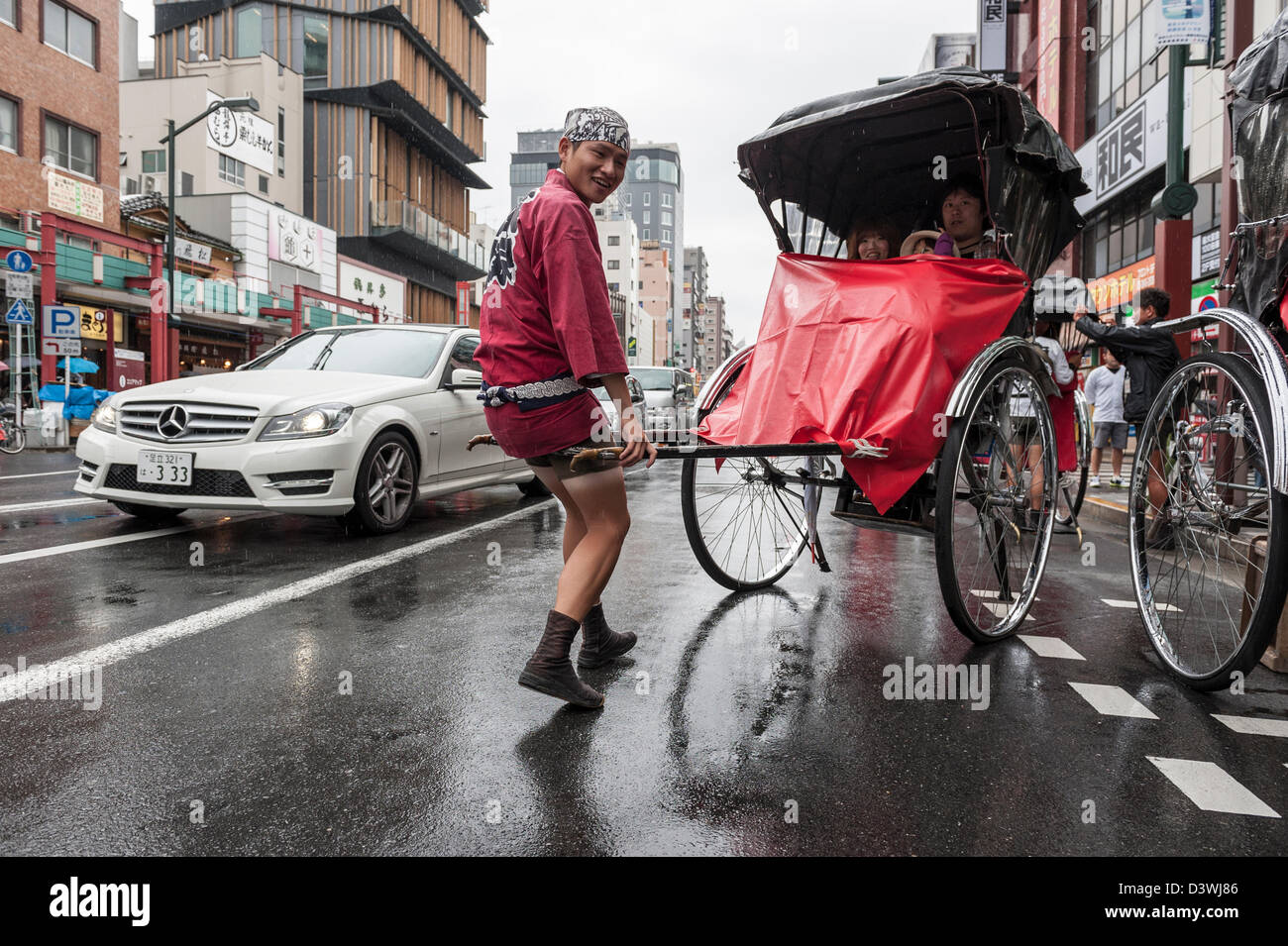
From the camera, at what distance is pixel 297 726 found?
280 cm

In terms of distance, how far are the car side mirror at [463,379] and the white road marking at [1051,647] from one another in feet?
15.0

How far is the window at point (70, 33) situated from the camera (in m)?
22.8

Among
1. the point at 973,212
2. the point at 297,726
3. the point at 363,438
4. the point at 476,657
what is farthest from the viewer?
the point at 363,438

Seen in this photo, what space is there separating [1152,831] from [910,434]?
1.79 meters

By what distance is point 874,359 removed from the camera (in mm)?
3795

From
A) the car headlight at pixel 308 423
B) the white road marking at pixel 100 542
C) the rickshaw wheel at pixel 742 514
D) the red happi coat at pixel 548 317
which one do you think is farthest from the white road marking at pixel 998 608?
the white road marking at pixel 100 542

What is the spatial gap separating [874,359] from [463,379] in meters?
4.18

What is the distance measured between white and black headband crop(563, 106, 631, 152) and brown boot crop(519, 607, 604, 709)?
5.08 feet

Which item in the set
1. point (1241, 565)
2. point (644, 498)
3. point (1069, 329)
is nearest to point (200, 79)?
point (644, 498)

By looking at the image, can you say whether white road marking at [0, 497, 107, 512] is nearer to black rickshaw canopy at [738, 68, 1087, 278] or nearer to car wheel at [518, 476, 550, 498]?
car wheel at [518, 476, 550, 498]

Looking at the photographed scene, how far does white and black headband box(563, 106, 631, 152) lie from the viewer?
2.96 m

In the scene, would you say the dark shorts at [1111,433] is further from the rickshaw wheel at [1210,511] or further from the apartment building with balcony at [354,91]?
the apartment building with balcony at [354,91]

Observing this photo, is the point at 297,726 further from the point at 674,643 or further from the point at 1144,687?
the point at 1144,687
